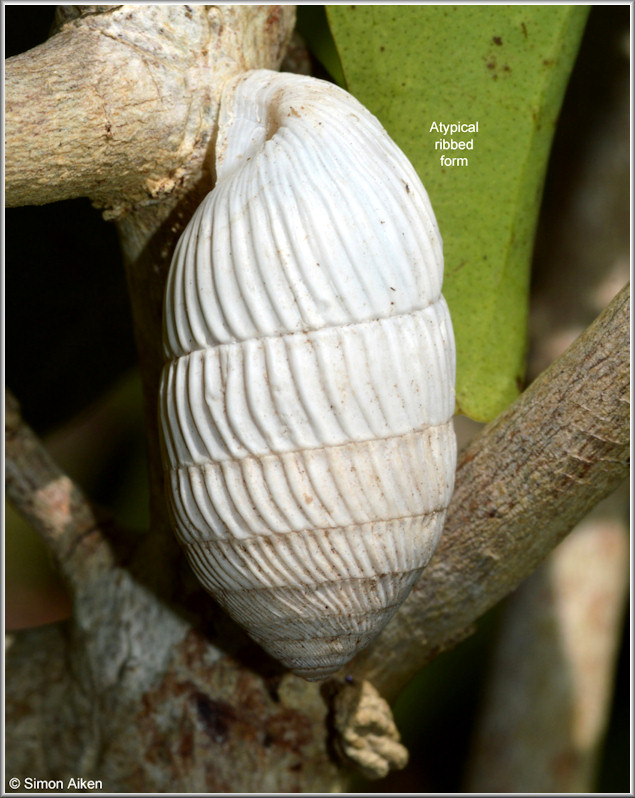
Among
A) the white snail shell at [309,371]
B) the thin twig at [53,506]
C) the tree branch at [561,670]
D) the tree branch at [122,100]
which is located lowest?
the tree branch at [561,670]

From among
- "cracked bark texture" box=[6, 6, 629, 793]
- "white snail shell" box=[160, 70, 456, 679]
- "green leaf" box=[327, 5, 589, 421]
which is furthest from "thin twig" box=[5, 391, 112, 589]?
"green leaf" box=[327, 5, 589, 421]

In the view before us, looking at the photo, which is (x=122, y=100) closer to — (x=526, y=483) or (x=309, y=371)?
(x=309, y=371)

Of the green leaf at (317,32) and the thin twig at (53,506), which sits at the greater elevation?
the green leaf at (317,32)

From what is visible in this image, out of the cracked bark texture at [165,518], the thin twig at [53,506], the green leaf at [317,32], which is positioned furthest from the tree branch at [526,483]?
the green leaf at [317,32]

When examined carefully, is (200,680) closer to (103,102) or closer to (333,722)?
(333,722)

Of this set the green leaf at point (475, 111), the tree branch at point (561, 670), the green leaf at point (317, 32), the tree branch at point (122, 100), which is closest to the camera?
the tree branch at point (122, 100)

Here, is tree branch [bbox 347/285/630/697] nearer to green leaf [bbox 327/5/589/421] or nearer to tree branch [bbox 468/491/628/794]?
green leaf [bbox 327/5/589/421]

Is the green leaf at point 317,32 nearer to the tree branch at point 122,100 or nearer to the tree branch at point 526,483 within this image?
the tree branch at point 122,100
